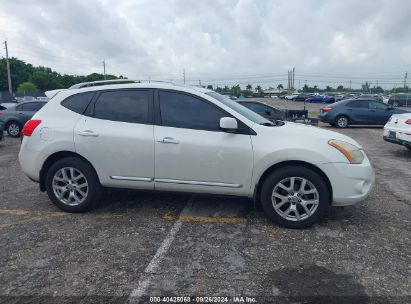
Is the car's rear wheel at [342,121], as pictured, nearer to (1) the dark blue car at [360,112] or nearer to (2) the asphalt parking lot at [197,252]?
(1) the dark blue car at [360,112]

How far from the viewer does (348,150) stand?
13.7ft

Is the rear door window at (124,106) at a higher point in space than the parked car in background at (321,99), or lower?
lower

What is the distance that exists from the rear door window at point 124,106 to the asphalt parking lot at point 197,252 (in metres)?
1.27

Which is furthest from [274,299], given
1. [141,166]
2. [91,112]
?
[91,112]

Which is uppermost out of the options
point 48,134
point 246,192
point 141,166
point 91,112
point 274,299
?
point 91,112

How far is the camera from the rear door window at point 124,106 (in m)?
4.51

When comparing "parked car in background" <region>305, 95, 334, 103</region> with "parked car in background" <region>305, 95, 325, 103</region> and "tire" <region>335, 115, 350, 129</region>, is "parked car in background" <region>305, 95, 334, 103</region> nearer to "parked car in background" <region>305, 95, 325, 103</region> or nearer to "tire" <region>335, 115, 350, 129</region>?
"parked car in background" <region>305, 95, 325, 103</region>

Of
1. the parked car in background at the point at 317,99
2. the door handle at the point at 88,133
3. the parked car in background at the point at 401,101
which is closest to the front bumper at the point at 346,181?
the door handle at the point at 88,133

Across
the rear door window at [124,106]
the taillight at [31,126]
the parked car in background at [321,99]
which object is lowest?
the taillight at [31,126]

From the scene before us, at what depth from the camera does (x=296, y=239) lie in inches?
154

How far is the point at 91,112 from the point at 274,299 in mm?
3232

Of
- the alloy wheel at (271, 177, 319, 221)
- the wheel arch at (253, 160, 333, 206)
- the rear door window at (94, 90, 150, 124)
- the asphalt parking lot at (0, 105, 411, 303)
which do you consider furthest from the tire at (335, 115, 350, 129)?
the rear door window at (94, 90, 150, 124)

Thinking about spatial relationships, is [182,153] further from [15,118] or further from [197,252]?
[15,118]

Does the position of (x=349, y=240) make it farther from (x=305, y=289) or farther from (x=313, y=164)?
(x=305, y=289)
